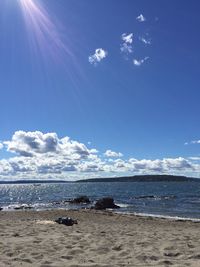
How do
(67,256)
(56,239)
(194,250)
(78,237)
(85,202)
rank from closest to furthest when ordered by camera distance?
(67,256)
(194,250)
(56,239)
(78,237)
(85,202)

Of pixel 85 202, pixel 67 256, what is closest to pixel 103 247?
pixel 67 256

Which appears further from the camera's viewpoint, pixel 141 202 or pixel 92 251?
pixel 141 202

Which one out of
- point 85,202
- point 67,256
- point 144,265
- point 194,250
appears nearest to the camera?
point 144,265

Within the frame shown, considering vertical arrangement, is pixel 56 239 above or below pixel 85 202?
below

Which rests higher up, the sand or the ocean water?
the ocean water

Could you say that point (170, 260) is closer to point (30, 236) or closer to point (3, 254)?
point (3, 254)

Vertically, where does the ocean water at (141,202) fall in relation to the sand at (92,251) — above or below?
above

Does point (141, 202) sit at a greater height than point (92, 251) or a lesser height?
greater

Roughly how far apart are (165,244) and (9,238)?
506 centimetres

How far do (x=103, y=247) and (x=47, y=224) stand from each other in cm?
717

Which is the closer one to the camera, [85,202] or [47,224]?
[47,224]

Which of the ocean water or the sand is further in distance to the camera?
the ocean water

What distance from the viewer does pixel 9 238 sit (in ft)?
42.7

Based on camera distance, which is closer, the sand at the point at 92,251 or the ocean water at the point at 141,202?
the sand at the point at 92,251
